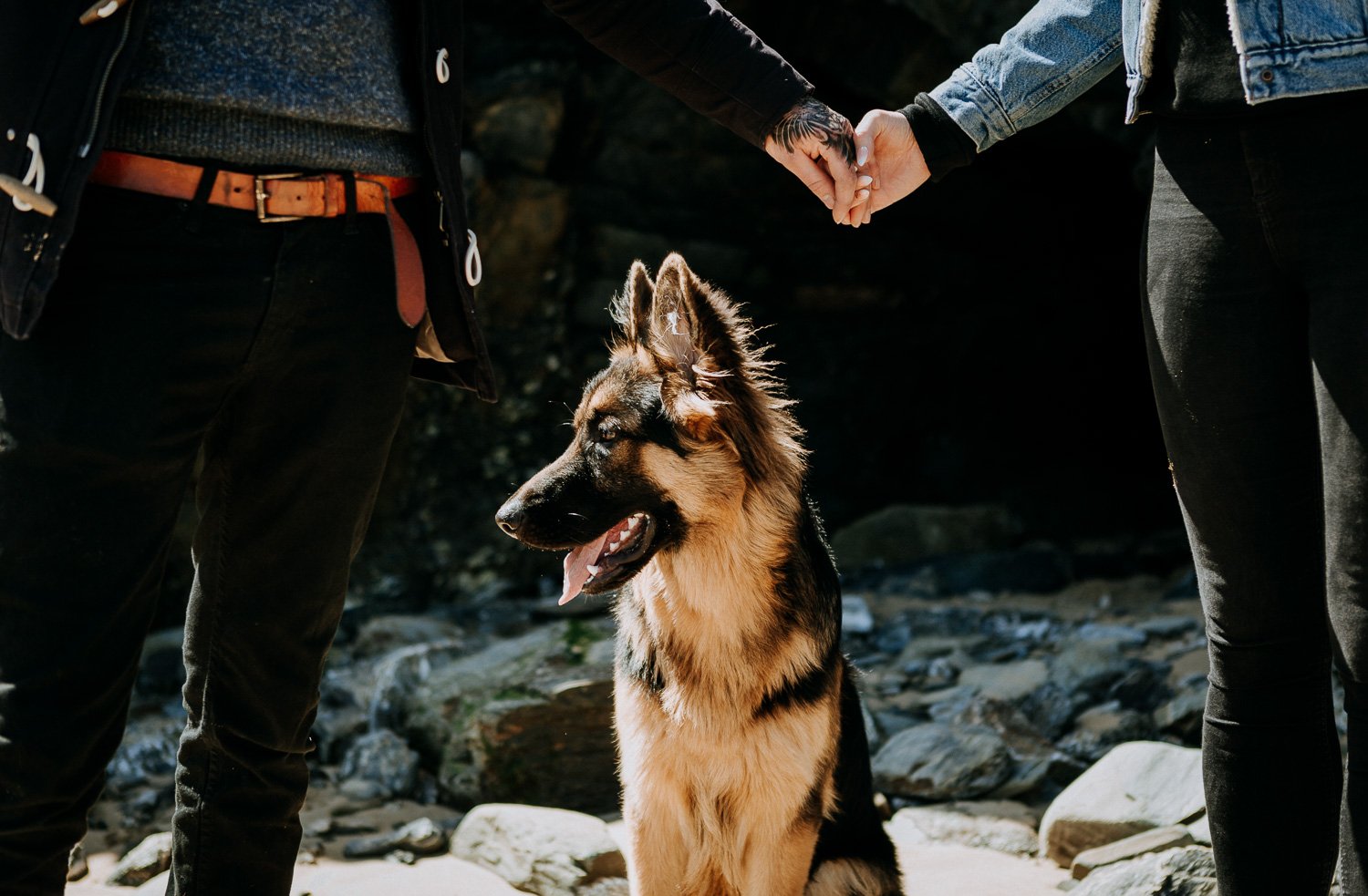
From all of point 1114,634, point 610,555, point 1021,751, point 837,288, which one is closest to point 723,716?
point 610,555

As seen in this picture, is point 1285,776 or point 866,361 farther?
point 866,361

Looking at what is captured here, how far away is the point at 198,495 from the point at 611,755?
2700 mm

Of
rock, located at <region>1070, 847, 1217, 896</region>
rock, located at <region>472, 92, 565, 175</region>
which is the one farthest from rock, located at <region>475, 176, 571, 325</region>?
rock, located at <region>1070, 847, 1217, 896</region>

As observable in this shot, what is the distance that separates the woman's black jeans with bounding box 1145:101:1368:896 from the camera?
174 cm

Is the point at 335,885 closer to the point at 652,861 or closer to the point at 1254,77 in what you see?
the point at 652,861

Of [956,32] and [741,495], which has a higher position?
[956,32]

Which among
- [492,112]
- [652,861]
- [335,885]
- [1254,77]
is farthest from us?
[492,112]

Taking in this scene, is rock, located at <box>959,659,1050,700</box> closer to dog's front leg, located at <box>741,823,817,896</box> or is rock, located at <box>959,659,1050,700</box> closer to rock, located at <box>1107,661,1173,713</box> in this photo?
rock, located at <box>1107,661,1173,713</box>

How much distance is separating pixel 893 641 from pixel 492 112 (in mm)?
4524

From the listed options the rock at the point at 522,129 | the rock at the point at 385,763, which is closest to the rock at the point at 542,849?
the rock at the point at 385,763

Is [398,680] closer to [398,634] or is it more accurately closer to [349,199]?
[398,634]

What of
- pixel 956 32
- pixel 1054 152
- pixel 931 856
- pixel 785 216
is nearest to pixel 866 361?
pixel 785 216

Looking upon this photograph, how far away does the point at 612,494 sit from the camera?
2.99 meters

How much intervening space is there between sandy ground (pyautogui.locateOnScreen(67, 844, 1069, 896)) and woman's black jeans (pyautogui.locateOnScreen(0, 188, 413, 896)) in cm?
154
